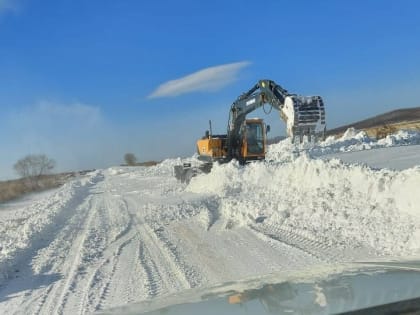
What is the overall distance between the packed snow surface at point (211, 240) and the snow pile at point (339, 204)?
0.03 m

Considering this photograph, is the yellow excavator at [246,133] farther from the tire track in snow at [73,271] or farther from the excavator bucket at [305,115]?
the tire track in snow at [73,271]

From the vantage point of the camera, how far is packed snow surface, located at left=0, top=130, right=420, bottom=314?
7.82m

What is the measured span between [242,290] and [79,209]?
1776cm

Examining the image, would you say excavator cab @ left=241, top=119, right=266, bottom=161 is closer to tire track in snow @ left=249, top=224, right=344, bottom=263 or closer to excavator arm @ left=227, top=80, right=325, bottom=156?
excavator arm @ left=227, top=80, right=325, bottom=156

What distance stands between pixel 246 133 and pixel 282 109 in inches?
187

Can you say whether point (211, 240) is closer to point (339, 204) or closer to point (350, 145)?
point (339, 204)

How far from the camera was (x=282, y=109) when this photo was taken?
19484mm

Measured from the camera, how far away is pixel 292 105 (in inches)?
711

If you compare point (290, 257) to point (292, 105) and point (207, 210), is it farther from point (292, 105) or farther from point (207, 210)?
point (292, 105)

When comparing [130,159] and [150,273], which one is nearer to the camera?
[150,273]

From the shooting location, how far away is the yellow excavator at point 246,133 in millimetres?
18750

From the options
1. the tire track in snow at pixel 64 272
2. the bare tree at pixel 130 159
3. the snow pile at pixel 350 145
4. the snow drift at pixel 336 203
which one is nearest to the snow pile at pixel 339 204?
the snow drift at pixel 336 203

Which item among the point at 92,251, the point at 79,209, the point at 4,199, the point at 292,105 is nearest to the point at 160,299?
the point at 92,251

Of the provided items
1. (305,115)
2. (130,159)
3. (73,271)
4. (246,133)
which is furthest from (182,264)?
(130,159)
